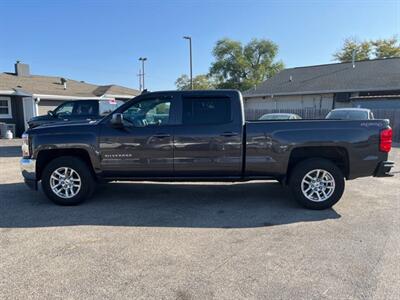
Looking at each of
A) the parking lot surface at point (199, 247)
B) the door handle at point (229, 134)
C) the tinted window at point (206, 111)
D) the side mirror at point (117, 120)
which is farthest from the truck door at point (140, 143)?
the door handle at point (229, 134)

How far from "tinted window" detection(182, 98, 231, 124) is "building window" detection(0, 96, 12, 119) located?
18.4 m

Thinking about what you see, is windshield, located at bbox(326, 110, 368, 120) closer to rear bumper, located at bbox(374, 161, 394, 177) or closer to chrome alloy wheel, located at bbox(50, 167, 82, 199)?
rear bumper, located at bbox(374, 161, 394, 177)

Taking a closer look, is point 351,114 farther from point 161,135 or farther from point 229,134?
point 161,135

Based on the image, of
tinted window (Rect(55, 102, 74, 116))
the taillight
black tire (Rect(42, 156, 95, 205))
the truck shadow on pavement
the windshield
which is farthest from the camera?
the windshield

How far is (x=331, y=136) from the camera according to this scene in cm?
503

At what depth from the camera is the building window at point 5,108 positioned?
19.3m

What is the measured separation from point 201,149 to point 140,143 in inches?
40.4

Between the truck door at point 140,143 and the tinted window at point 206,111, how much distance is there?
0.84 ft

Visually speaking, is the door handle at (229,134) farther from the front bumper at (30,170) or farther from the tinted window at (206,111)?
the front bumper at (30,170)

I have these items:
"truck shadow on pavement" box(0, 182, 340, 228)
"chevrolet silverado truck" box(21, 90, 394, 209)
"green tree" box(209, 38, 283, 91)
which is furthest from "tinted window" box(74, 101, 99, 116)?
"green tree" box(209, 38, 283, 91)

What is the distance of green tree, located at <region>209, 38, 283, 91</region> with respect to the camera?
1944 inches

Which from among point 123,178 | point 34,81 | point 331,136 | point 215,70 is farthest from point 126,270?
point 215,70

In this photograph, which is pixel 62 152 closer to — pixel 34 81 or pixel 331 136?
pixel 331 136

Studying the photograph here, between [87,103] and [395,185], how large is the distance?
10866 millimetres
